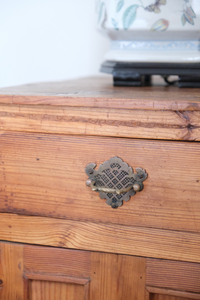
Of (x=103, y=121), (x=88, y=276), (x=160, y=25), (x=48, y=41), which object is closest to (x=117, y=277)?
(x=88, y=276)

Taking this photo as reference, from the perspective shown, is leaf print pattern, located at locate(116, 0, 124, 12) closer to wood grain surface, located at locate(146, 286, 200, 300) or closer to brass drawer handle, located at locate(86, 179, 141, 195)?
brass drawer handle, located at locate(86, 179, 141, 195)

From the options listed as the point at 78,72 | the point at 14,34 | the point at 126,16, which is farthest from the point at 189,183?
the point at 14,34

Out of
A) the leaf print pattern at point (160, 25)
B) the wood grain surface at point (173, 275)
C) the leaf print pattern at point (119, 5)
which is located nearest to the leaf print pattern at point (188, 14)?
the leaf print pattern at point (160, 25)

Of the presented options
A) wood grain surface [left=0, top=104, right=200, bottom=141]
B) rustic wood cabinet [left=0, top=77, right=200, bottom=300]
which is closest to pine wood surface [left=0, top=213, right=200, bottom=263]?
rustic wood cabinet [left=0, top=77, right=200, bottom=300]

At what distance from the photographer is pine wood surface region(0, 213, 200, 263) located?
0.56 m

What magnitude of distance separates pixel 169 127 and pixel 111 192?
150 mm

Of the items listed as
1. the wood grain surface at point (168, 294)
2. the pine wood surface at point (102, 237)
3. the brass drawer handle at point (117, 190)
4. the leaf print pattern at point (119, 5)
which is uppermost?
the leaf print pattern at point (119, 5)

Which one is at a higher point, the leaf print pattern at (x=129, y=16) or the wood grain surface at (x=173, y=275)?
the leaf print pattern at (x=129, y=16)

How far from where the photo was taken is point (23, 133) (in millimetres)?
585

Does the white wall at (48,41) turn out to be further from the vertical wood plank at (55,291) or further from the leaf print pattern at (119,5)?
Result: the vertical wood plank at (55,291)

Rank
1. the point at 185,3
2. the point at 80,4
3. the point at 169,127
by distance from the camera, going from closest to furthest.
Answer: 1. the point at 169,127
2. the point at 185,3
3. the point at 80,4

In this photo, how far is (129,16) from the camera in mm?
708

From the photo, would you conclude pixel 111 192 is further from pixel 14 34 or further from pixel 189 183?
pixel 14 34

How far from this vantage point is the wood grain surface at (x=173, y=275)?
22.0 inches
